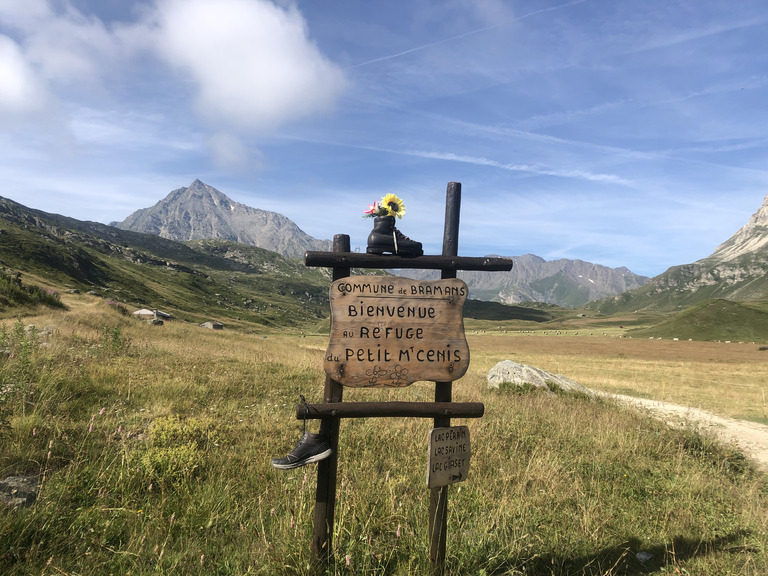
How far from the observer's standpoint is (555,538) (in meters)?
4.68

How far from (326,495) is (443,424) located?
1339 mm

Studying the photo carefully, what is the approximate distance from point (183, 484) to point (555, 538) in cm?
452

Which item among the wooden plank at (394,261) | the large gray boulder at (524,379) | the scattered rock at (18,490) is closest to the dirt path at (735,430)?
the large gray boulder at (524,379)

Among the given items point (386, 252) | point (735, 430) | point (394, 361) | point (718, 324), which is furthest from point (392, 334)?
point (718, 324)

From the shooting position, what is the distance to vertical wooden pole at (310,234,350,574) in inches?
145

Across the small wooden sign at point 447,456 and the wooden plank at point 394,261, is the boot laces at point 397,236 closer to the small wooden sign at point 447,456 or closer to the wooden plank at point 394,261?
the wooden plank at point 394,261

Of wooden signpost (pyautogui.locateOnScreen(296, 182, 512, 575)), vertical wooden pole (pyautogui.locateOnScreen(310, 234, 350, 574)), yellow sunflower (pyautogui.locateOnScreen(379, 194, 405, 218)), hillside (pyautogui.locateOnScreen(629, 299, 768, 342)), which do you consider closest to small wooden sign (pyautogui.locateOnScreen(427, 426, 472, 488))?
wooden signpost (pyautogui.locateOnScreen(296, 182, 512, 575))

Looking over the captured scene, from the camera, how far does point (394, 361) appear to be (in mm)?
3795

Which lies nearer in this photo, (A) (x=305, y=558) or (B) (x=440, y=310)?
(A) (x=305, y=558)

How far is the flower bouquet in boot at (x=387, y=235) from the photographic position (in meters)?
4.23

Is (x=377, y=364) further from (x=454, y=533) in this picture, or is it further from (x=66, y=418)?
(x=66, y=418)

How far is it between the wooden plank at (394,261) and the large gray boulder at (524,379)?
44.7 ft

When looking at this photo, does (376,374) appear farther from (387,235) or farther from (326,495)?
(387,235)

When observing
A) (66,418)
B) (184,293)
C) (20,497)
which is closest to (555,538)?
(20,497)
